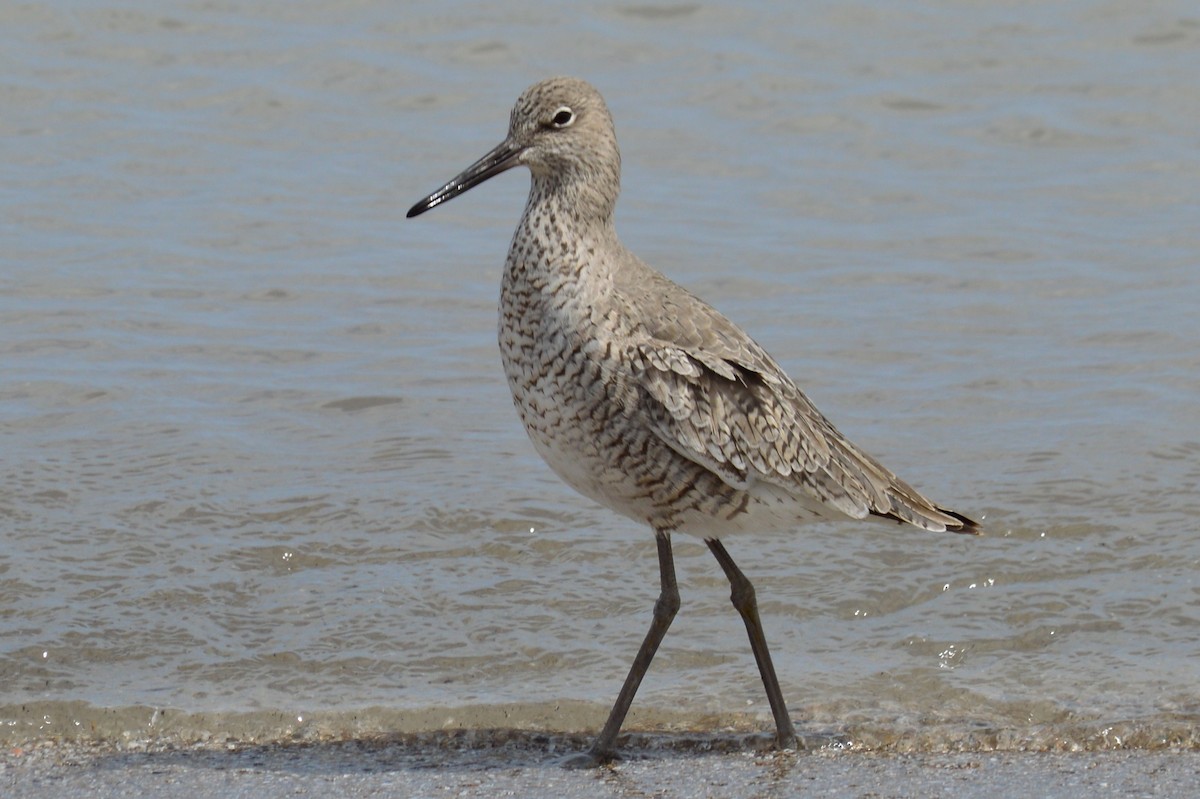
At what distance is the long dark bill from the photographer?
18.3 ft

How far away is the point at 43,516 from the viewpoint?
6.94 meters

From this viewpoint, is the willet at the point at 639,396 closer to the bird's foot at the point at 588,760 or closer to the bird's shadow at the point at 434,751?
the bird's foot at the point at 588,760

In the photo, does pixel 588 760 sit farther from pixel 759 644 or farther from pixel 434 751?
pixel 759 644

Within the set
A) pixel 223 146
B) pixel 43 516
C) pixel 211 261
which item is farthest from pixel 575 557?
pixel 223 146

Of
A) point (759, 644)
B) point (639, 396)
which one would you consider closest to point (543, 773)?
point (759, 644)

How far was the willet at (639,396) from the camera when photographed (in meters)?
5.18

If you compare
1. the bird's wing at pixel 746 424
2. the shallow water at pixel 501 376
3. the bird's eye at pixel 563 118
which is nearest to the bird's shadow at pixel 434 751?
the shallow water at pixel 501 376

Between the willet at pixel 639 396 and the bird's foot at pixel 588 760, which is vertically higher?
the willet at pixel 639 396

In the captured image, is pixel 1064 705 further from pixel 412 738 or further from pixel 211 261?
pixel 211 261

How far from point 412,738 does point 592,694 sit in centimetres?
61

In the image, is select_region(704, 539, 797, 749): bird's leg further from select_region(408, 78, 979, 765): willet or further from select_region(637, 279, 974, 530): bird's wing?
select_region(637, 279, 974, 530): bird's wing

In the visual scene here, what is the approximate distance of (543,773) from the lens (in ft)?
17.0

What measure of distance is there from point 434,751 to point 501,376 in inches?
133

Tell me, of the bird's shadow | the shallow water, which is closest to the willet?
the bird's shadow
